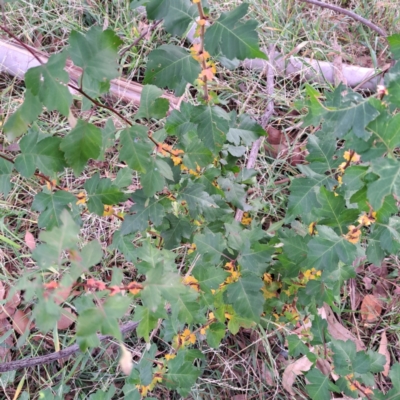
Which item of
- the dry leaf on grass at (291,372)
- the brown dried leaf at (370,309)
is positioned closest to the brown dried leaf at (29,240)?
the dry leaf on grass at (291,372)

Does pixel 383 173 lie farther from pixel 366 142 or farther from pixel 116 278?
pixel 116 278

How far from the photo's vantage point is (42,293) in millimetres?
744

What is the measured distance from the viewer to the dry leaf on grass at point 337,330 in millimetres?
2015

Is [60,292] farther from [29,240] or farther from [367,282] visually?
[367,282]

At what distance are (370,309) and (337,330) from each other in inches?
8.2

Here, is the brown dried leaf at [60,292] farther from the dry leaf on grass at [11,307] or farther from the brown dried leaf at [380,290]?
the brown dried leaf at [380,290]

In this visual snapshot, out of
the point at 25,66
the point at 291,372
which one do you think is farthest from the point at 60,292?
the point at 25,66

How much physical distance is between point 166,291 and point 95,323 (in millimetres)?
176

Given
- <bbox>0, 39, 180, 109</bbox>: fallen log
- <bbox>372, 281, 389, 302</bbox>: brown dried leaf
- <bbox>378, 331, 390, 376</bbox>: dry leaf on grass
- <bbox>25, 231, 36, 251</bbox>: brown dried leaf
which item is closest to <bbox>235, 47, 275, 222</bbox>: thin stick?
<bbox>0, 39, 180, 109</bbox>: fallen log

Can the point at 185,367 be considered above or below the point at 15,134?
below

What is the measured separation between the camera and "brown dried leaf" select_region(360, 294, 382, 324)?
2080 mm

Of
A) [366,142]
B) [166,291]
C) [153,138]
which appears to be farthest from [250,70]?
[166,291]

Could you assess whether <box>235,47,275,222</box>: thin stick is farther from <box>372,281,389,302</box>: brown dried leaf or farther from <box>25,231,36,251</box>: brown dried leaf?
<box>25,231,36,251</box>: brown dried leaf

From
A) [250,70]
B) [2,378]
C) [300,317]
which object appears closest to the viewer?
[300,317]
